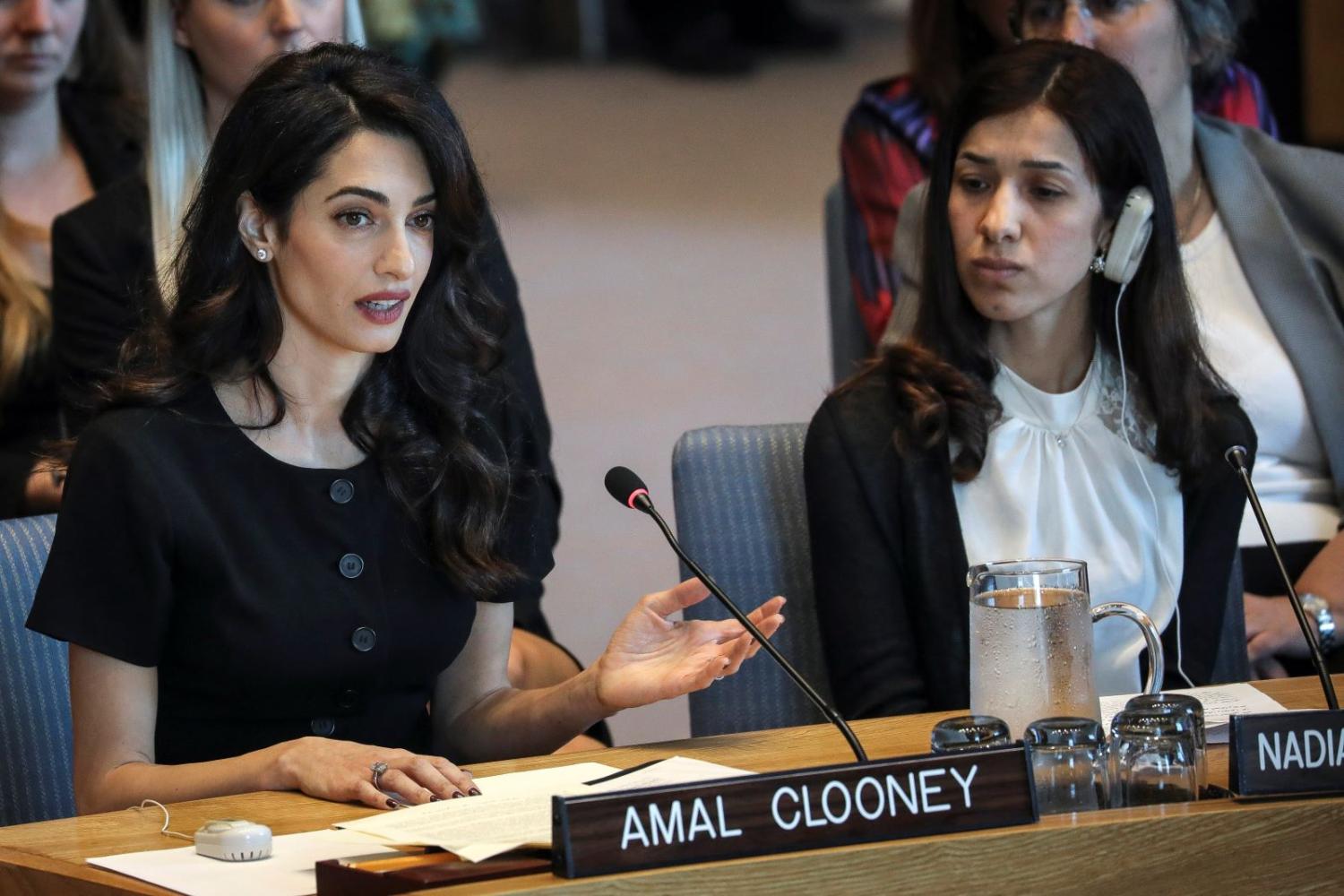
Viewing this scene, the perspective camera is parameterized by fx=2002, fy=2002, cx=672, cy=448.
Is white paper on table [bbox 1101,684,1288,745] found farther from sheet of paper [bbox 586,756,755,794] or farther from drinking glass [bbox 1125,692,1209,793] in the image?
sheet of paper [bbox 586,756,755,794]

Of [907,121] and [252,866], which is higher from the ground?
[907,121]

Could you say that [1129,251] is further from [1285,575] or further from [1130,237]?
[1285,575]

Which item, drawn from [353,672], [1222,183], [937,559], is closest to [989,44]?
[1222,183]

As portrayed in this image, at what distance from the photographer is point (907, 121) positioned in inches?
124

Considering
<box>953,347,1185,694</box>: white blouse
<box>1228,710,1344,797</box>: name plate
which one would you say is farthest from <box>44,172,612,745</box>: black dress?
<box>1228,710,1344,797</box>: name plate

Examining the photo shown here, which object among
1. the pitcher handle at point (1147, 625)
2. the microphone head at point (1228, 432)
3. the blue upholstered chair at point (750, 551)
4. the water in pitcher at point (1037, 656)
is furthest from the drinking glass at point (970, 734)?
the microphone head at point (1228, 432)

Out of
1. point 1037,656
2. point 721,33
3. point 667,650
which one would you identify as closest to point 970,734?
point 1037,656

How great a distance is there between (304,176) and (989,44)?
1.47 m

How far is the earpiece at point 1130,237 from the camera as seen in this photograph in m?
2.41

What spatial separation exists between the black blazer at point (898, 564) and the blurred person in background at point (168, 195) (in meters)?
0.52

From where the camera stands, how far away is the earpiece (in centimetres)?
241

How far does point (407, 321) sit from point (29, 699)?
1.90ft

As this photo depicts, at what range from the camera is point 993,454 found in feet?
7.79

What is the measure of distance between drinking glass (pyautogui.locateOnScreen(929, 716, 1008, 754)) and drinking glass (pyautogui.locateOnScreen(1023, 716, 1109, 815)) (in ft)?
0.11
